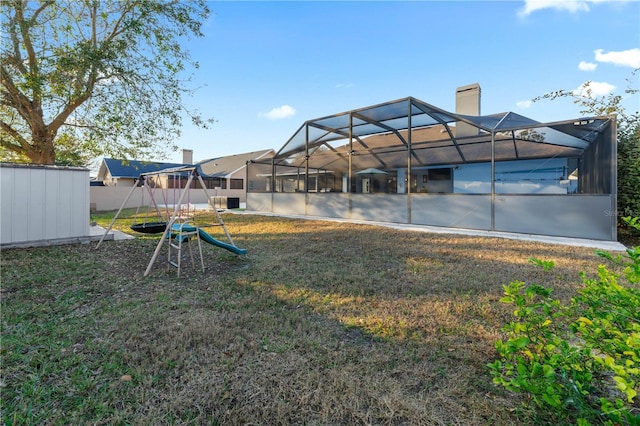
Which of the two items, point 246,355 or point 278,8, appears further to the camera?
point 278,8

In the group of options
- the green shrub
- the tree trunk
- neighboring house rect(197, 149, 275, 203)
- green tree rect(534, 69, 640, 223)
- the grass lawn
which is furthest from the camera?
neighboring house rect(197, 149, 275, 203)

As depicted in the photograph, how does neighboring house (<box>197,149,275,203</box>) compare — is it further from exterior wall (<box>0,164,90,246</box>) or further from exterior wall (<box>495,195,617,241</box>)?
exterior wall (<box>495,195,617,241</box>)

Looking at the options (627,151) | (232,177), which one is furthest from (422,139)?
(232,177)

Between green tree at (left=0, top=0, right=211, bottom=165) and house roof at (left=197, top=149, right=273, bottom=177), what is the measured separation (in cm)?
1631

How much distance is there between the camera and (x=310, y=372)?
6.44 ft

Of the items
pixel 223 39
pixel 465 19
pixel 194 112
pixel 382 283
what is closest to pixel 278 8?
pixel 223 39

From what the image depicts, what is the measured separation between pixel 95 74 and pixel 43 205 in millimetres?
3479

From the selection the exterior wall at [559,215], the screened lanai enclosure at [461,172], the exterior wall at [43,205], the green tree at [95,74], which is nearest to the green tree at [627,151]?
the screened lanai enclosure at [461,172]

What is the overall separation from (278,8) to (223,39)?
2.13 meters

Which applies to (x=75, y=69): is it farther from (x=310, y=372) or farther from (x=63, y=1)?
(x=310, y=372)

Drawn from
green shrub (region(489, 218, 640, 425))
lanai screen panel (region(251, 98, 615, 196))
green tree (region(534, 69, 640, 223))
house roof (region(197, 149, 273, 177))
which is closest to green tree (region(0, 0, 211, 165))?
lanai screen panel (region(251, 98, 615, 196))

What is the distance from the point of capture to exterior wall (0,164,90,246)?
5.35 meters

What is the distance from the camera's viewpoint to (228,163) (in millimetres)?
29141

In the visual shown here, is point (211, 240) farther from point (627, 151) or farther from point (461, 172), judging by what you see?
point (461, 172)
